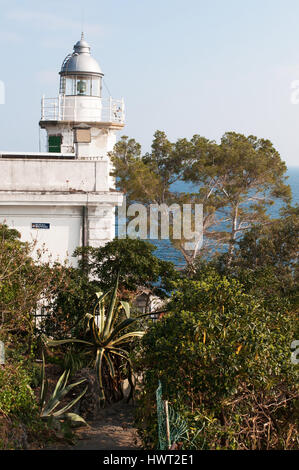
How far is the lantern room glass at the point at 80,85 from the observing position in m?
26.4

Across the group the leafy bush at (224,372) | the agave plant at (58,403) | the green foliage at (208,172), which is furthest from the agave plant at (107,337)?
the green foliage at (208,172)

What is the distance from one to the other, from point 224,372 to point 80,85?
830 inches

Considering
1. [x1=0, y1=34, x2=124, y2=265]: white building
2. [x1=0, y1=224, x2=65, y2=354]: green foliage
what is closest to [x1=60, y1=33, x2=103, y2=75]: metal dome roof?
[x1=0, y1=34, x2=124, y2=265]: white building

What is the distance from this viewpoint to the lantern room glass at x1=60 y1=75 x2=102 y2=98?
1038 inches

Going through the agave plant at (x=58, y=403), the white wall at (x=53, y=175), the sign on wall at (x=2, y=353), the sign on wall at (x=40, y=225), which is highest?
the white wall at (x=53, y=175)

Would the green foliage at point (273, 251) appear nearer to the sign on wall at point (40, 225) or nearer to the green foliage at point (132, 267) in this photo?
the green foliage at point (132, 267)

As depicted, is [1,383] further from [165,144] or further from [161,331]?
[165,144]

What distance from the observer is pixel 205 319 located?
7395mm

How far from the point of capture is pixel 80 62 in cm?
2642

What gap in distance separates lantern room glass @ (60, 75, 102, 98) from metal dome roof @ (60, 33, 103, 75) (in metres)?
0.28

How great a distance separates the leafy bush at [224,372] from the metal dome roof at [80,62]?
19735 mm

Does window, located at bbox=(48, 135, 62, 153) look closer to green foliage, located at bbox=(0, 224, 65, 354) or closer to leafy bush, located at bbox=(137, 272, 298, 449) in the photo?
green foliage, located at bbox=(0, 224, 65, 354)

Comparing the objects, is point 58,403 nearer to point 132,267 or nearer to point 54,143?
point 132,267

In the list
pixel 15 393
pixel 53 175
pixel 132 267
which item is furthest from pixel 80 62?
pixel 15 393
